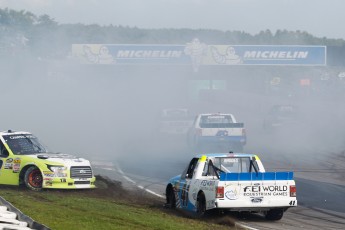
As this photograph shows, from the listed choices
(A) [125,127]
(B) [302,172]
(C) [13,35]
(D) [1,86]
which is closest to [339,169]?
(B) [302,172]

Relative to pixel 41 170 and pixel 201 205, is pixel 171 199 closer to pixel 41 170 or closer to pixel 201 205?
pixel 201 205

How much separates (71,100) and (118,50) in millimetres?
5488

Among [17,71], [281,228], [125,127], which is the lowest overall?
[281,228]

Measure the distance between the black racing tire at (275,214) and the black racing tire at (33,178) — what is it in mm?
5609

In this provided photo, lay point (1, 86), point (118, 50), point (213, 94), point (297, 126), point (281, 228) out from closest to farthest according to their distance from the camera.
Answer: point (281, 228) < point (297, 126) < point (1, 86) < point (118, 50) < point (213, 94)

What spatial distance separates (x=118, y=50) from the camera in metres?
66.2

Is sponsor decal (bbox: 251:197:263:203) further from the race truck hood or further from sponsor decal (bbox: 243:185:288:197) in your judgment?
the race truck hood

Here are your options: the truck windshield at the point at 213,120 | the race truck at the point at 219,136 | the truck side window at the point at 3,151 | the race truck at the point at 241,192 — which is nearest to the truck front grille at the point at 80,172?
the truck side window at the point at 3,151

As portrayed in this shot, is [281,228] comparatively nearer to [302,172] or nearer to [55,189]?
[55,189]

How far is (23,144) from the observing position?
1992 centimetres

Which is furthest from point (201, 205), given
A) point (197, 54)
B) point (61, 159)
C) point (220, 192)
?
point (197, 54)

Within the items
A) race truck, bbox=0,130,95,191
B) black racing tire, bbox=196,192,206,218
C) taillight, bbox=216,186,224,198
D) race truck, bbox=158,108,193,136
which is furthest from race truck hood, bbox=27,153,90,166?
race truck, bbox=158,108,193,136

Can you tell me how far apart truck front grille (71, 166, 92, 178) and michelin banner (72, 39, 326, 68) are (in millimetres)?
46292

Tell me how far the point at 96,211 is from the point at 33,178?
460 centimetres
